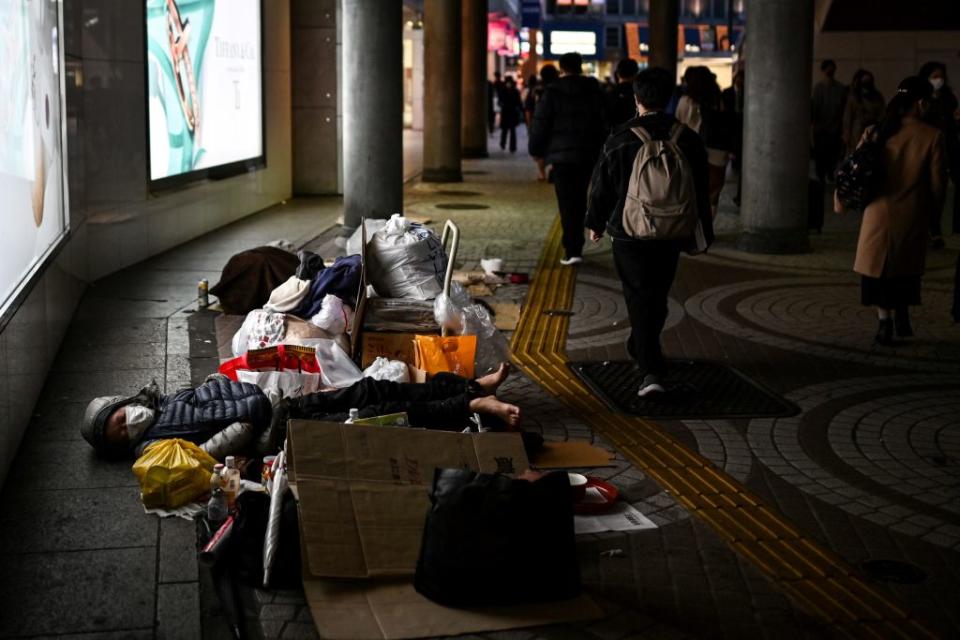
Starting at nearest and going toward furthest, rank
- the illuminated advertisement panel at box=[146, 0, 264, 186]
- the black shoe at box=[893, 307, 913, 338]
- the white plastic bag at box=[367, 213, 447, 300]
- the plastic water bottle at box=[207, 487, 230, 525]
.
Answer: the plastic water bottle at box=[207, 487, 230, 525] < the white plastic bag at box=[367, 213, 447, 300] < the black shoe at box=[893, 307, 913, 338] < the illuminated advertisement panel at box=[146, 0, 264, 186]

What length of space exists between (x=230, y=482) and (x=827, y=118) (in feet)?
48.9

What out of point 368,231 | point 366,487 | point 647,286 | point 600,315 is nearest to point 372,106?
point 600,315

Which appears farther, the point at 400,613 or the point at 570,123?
the point at 570,123

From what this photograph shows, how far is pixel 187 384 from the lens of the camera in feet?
22.6

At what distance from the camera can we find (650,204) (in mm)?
6484

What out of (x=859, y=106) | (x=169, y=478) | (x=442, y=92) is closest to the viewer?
(x=169, y=478)

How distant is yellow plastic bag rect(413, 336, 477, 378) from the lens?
21.6ft

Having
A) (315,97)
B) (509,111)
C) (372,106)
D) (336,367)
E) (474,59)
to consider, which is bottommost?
(336,367)

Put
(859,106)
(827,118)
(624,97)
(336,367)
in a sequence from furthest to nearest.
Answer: (827,118) < (859,106) < (624,97) < (336,367)

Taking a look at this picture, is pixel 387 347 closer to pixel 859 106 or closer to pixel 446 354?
pixel 446 354

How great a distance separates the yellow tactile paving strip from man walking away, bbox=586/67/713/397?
0.53m

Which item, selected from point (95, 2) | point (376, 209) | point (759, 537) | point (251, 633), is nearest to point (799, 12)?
point (376, 209)

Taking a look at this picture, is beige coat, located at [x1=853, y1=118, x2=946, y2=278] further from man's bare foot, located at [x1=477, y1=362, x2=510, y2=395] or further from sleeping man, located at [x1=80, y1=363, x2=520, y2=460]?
sleeping man, located at [x1=80, y1=363, x2=520, y2=460]

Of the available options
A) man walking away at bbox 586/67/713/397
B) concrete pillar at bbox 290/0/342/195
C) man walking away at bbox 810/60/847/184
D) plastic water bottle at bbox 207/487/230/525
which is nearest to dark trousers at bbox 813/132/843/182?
man walking away at bbox 810/60/847/184
